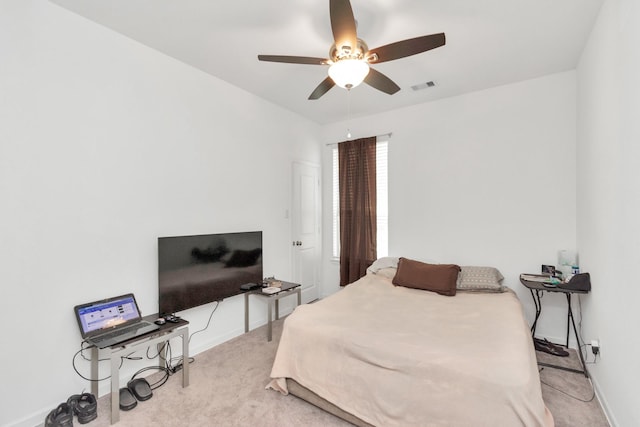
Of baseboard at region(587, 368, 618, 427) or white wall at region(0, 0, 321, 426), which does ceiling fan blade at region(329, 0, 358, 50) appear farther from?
baseboard at region(587, 368, 618, 427)

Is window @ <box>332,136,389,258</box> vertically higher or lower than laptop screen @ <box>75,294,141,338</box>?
higher

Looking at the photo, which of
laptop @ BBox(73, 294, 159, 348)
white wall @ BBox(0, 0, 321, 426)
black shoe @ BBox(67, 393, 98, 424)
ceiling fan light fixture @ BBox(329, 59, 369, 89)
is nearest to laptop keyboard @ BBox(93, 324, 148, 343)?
laptop @ BBox(73, 294, 159, 348)

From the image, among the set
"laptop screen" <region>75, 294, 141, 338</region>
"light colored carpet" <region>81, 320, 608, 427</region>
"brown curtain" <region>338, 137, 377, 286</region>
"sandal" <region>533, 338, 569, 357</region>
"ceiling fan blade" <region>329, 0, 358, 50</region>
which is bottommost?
"light colored carpet" <region>81, 320, 608, 427</region>

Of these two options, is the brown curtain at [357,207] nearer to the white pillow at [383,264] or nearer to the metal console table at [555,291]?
the white pillow at [383,264]

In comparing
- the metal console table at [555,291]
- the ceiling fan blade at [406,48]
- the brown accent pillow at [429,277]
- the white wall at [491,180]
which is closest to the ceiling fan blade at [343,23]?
the ceiling fan blade at [406,48]

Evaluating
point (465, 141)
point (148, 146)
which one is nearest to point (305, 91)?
point (148, 146)

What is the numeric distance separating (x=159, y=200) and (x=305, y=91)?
2019 millimetres

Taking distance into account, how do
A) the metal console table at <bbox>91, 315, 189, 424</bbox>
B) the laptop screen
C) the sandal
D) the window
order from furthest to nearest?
1. the window
2. the sandal
3. the laptop screen
4. the metal console table at <bbox>91, 315, 189, 424</bbox>

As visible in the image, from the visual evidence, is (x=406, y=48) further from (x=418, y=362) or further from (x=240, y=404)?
(x=240, y=404)

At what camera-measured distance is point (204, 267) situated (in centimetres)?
289

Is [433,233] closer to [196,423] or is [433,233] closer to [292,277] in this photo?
[292,277]

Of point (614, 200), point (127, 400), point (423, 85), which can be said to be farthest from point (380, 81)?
point (127, 400)

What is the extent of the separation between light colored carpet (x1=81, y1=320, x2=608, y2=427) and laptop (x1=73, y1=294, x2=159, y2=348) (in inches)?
20.9

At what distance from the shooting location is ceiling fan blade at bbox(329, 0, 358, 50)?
1581mm
